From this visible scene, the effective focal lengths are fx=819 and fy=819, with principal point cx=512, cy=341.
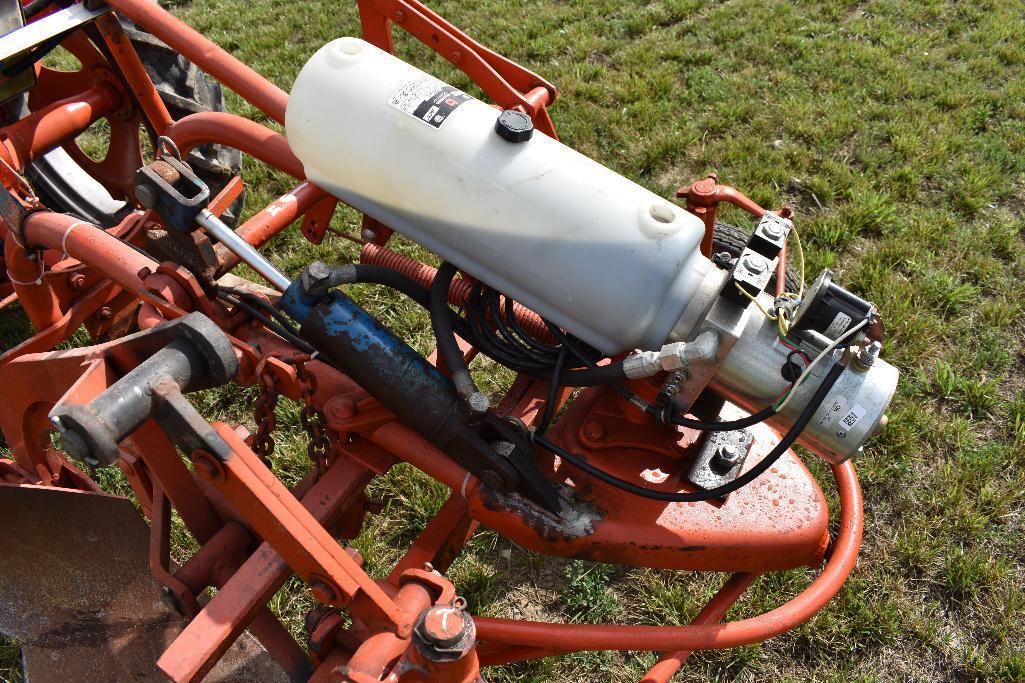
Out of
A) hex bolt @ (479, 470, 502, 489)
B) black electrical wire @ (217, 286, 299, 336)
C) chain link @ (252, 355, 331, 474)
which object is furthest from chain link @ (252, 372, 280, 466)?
hex bolt @ (479, 470, 502, 489)

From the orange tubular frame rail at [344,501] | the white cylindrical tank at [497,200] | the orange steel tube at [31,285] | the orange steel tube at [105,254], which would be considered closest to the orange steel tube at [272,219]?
the orange tubular frame rail at [344,501]

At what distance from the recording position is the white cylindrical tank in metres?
1.59

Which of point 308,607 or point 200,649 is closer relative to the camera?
point 200,649

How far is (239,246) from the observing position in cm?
183

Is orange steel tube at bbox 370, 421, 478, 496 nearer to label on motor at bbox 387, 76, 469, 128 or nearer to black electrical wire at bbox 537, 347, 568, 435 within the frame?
black electrical wire at bbox 537, 347, 568, 435

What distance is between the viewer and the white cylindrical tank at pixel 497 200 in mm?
1591

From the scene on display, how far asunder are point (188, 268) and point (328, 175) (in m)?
0.39

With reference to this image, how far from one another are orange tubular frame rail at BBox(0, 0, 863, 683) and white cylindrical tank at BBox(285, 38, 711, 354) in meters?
0.31

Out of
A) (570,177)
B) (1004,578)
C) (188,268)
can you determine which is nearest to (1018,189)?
(1004,578)

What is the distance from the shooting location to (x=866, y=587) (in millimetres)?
2689

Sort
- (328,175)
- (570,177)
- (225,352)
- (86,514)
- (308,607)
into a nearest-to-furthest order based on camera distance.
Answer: (225,352) < (570,177) < (328,175) < (86,514) < (308,607)

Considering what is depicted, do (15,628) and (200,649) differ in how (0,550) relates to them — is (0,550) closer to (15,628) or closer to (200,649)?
(15,628)

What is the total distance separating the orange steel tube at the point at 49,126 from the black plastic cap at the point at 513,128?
178cm

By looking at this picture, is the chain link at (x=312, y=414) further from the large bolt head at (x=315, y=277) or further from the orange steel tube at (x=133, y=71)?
the orange steel tube at (x=133, y=71)
